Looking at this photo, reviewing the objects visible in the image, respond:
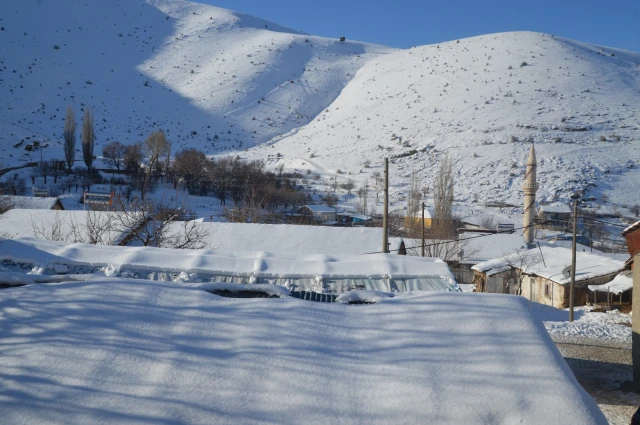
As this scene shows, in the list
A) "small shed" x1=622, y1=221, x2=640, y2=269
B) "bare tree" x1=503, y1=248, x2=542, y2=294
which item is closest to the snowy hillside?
"bare tree" x1=503, y1=248, x2=542, y2=294

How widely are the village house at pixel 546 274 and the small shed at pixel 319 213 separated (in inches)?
324

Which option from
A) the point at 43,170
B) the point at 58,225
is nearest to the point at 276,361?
the point at 58,225

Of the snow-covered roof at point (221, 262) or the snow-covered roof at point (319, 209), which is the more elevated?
the snow-covered roof at point (319, 209)

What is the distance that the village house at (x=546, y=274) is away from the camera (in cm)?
2053

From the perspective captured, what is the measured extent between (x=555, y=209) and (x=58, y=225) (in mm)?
28402

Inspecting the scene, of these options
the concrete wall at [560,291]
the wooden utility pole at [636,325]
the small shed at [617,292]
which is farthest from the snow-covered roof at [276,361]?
the concrete wall at [560,291]

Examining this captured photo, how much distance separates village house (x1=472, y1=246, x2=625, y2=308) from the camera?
20527 mm

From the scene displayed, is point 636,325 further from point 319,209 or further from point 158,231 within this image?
point 319,209

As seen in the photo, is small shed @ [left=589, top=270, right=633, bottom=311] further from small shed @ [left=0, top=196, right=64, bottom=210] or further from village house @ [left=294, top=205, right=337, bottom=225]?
small shed @ [left=0, top=196, right=64, bottom=210]

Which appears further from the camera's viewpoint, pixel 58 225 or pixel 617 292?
pixel 617 292

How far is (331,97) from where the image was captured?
254ft

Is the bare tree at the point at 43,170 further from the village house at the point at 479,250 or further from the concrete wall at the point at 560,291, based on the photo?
the concrete wall at the point at 560,291

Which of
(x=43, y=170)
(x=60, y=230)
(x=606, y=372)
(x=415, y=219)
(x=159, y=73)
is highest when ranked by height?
(x=159, y=73)

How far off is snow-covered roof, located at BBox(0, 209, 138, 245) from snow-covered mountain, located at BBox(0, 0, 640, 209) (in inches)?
1073
